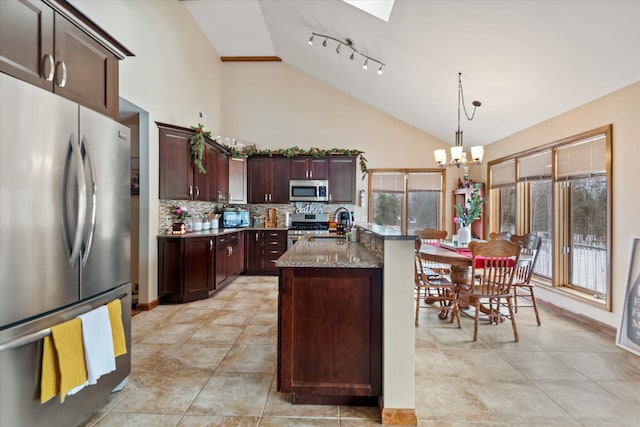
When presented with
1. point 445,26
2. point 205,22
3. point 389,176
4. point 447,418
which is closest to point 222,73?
point 205,22

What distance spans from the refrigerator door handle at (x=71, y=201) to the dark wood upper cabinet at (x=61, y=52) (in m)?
0.32

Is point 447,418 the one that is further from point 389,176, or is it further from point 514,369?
point 389,176

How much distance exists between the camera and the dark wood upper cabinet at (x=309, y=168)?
5.77 m

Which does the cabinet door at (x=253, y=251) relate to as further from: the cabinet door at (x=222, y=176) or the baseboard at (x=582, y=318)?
the baseboard at (x=582, y=318)

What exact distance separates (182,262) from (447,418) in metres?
3.36

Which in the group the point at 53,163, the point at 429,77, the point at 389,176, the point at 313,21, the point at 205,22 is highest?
the point at 205,22

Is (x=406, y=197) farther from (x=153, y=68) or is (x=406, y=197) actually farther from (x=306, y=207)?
(x=153, y=68)

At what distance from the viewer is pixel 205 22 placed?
5.03 m

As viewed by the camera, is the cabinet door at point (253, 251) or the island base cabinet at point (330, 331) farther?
the cabinet door at point (253, 251)

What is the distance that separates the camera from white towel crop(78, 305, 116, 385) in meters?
1.47

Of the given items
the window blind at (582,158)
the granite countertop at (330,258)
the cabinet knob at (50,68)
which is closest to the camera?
the cabinet knob at (50,68)

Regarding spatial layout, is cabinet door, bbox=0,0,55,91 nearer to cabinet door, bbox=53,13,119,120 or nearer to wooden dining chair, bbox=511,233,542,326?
cabinet door, bbox=53,13,119,120

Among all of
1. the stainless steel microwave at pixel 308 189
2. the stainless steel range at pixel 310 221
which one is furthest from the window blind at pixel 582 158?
the stainless steel range at pixel 310 221

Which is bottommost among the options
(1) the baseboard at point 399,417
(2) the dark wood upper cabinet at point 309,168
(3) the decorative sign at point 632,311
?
(1) the baseboard at point 399,417
